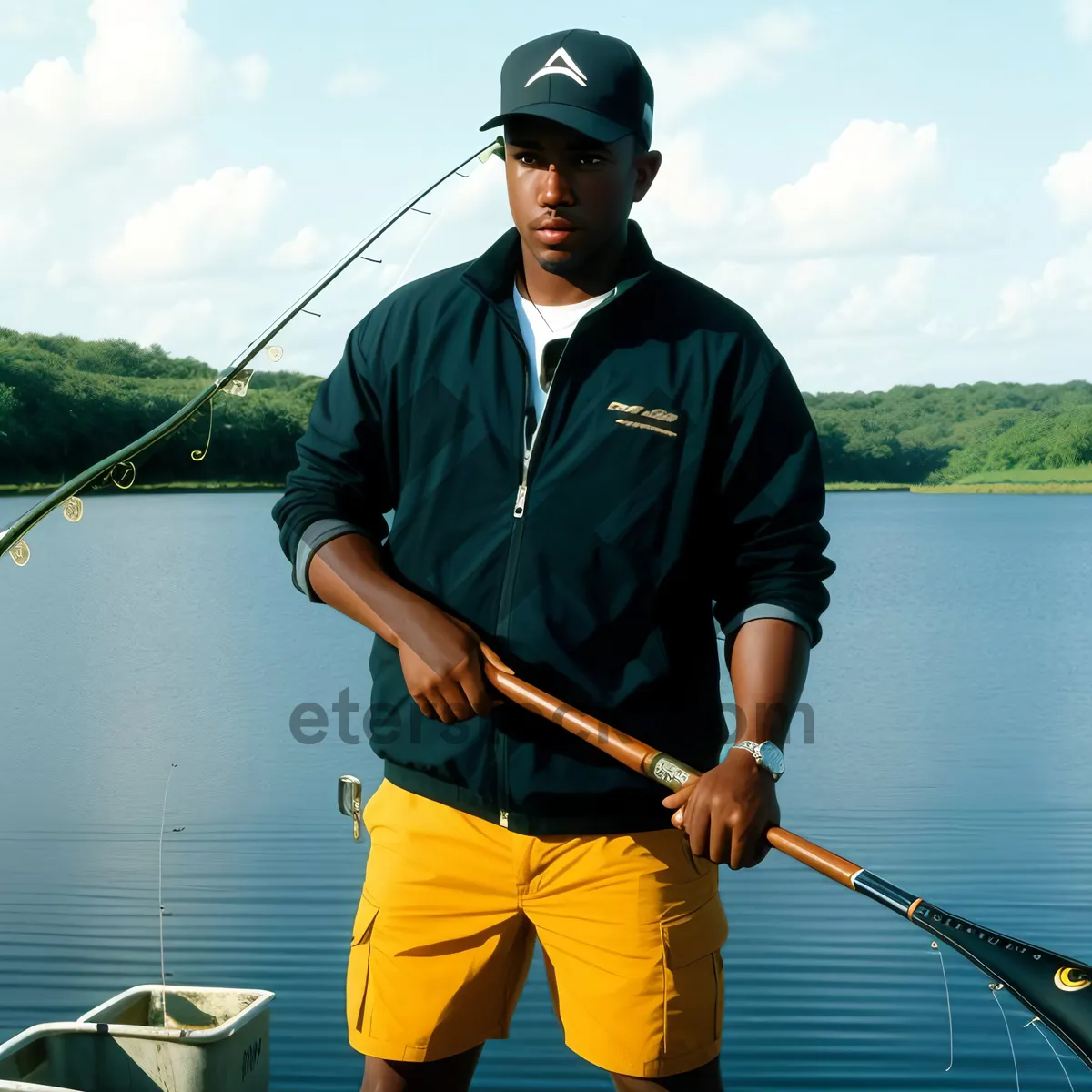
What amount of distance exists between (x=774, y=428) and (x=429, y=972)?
0.98 meters

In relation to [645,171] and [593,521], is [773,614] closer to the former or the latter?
[593,521]

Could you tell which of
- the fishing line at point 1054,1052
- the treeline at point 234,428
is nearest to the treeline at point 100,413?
the treeline at point 234,428

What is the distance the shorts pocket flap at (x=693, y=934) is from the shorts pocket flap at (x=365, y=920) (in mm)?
459

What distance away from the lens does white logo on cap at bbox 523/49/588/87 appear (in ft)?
6.75

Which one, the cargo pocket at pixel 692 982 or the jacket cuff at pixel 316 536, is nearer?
the cargo pocket at pixel 692 982

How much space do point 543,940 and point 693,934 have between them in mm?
234

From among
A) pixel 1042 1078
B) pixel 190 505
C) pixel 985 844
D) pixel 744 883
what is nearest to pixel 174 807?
pixel 744 883

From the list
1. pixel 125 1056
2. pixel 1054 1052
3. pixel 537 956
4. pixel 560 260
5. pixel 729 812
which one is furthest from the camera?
pixel 537 956

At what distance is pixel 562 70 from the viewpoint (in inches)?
81.5

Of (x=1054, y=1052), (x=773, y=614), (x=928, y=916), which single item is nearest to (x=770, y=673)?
(x=773, y=614)

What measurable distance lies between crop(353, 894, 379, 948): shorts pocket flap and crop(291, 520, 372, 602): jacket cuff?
49 cm

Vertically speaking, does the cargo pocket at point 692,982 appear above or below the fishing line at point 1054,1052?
above

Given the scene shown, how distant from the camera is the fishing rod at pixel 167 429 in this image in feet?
7.66

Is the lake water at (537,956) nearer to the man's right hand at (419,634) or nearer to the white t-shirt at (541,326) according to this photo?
the man's right hand at (419,634)
